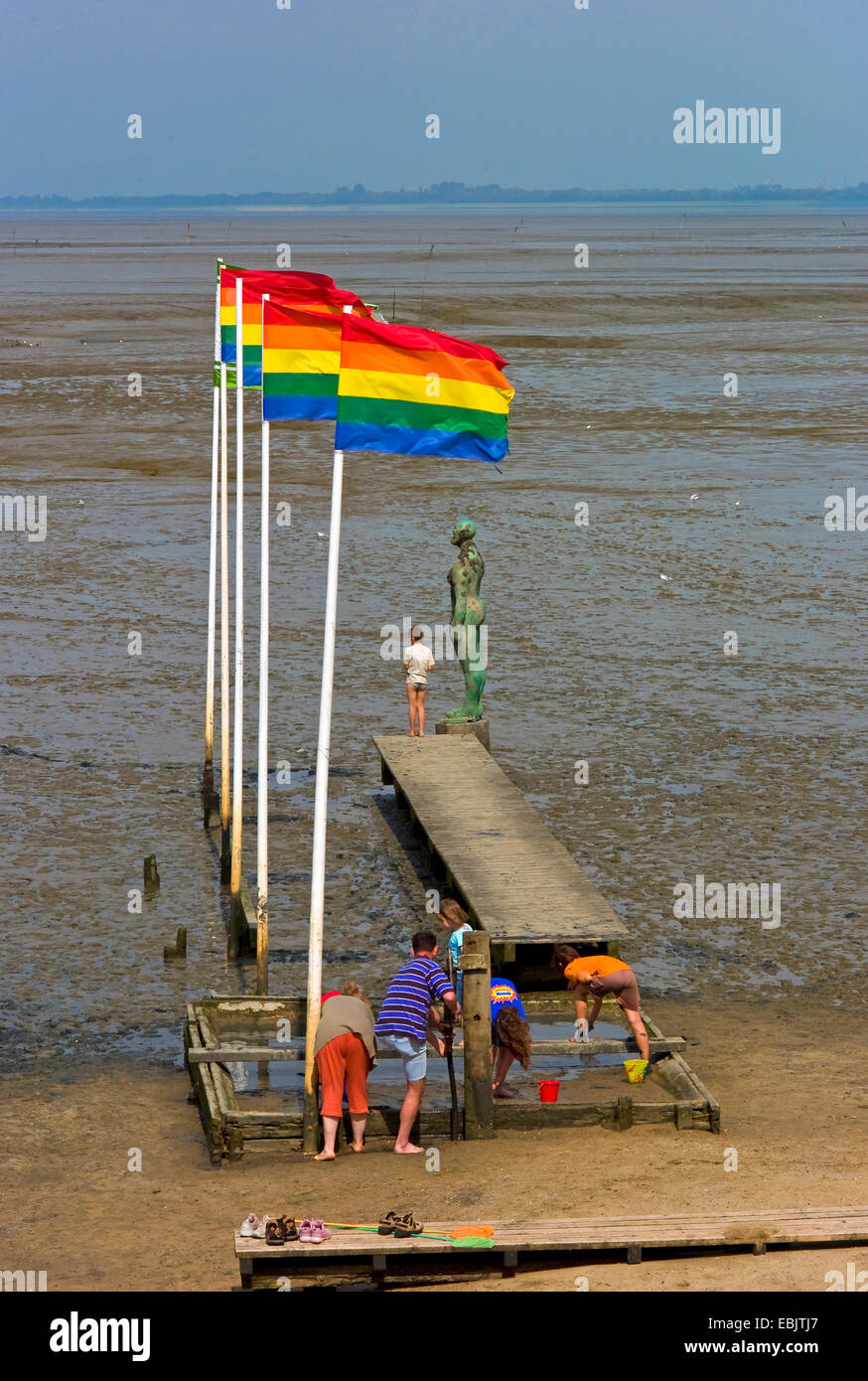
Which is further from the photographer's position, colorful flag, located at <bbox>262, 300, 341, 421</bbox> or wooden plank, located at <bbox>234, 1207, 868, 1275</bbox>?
colorful flag, located at <bbox>262, 300, 341, 421</bbox>

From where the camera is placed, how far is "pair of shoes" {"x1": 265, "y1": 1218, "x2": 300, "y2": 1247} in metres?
9.41

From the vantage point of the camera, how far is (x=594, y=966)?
13164mm

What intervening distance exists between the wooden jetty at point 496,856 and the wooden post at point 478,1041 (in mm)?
2080

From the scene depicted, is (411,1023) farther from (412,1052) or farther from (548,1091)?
(548,1091)

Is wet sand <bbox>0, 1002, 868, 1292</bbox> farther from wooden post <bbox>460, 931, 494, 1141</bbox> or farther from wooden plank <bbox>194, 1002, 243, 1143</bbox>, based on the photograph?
wooden plank <bbox>194, 1002, 243, 1143</bbox>

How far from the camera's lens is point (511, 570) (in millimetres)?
29969

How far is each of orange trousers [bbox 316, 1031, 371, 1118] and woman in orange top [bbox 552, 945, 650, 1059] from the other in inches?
81.0

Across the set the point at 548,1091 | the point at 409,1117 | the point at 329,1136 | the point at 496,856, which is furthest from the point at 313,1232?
the point at 496,856

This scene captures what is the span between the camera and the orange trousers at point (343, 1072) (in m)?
11.5

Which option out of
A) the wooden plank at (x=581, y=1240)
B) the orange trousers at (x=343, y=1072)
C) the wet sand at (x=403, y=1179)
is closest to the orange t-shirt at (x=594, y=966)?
the wet sand at (x=403, y=1179)

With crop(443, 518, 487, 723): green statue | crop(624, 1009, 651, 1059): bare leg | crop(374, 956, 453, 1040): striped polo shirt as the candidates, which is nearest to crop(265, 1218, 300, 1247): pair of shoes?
crop(374, 956, 453, 1040): striped polo shirt
